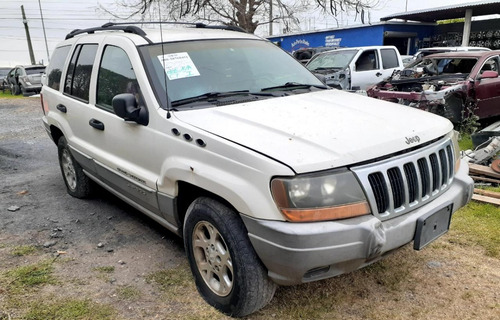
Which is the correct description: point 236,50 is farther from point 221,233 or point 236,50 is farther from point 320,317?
point 320,317

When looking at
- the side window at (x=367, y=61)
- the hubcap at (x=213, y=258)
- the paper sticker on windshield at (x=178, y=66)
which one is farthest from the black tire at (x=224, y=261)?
the side window at (x=367, y=61)

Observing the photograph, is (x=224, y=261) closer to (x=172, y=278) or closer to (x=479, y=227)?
(x=172, y=278)

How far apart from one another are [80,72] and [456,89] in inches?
239

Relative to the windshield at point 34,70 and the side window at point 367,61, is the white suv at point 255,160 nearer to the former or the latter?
the side window at point 367,61

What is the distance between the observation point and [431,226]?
2.47 metres

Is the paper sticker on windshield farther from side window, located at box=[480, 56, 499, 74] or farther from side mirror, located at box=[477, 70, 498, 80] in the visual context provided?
side window, located at box=[480, 56, 499, 74]

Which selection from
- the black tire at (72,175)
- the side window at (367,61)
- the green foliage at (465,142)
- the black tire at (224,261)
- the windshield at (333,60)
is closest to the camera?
the black tire at (224,261)

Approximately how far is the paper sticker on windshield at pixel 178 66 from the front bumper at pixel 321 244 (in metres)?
1.36

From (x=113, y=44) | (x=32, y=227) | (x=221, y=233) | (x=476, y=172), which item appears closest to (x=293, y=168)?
(x=221, y=233)

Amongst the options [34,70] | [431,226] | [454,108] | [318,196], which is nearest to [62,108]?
[318,196]

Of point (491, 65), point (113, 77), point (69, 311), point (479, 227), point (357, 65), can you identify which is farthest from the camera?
point (357, 65)

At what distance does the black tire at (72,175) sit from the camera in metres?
4.57

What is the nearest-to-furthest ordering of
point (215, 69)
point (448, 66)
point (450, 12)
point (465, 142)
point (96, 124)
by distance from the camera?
point (215, 69), point (96, 124), point (465, 142), point (448, 66), point (450, 12)

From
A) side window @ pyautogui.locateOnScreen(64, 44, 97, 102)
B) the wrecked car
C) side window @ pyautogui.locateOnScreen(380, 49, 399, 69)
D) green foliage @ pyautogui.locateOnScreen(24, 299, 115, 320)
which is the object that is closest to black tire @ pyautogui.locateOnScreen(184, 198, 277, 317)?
green foliage @ pyautogui.locateOnScreen(24, 299, 115, 320)
